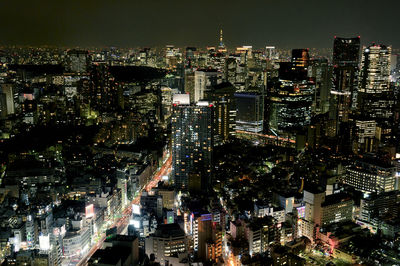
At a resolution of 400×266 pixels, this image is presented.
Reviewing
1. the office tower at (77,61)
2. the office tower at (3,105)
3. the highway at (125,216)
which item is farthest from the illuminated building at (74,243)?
the office tower at (77,61)

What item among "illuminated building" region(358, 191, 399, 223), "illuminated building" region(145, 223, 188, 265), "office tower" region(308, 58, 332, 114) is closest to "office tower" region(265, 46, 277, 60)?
"office tower" region(308, 58, 332, 114)

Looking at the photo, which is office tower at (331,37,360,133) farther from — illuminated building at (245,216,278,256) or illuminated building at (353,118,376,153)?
illuminated building at (245,216,278,256)

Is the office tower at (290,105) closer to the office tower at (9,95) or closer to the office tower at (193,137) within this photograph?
the office tower at (193,137)

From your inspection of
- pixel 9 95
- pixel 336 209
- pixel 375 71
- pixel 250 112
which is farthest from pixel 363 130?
pixel 9 95

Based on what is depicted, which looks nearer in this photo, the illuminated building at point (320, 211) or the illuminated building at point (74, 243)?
the illuminated building at point (74, 243)

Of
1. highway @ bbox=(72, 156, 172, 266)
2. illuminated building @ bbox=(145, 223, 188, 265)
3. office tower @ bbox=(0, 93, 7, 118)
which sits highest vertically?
office tower @ bbox=(0, 93, 7, 118)

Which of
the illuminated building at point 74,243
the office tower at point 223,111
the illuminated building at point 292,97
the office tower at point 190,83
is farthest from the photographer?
the office tower at point 190,83
